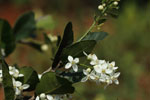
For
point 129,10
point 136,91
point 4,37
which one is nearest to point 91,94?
point 136,91

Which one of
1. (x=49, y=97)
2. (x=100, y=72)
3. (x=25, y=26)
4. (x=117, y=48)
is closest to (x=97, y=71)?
(x=100, y=72)

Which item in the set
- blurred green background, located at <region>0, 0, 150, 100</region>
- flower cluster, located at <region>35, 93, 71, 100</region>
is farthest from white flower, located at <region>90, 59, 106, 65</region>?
blurred green background, located at <region>0, 0, 150, 100</region>

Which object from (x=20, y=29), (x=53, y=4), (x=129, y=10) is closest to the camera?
(x=20, y=29)

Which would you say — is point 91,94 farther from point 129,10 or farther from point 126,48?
point 129,10

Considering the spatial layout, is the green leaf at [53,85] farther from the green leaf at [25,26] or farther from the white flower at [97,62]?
the green leaf at [25,26]

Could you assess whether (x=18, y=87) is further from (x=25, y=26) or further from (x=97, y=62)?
(x=25, y=26)
